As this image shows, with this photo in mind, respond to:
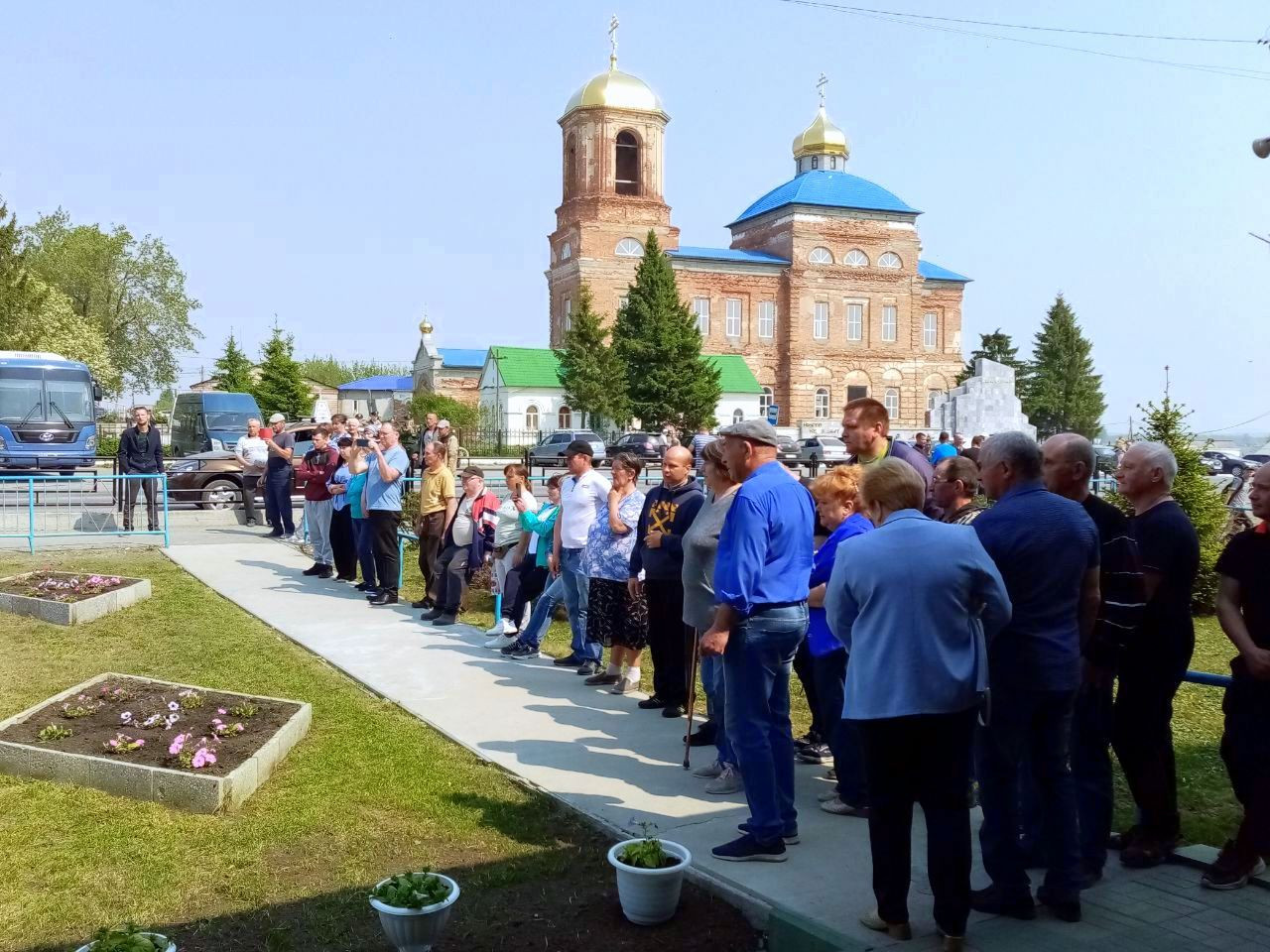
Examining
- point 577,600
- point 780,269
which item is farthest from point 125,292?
point 577,600

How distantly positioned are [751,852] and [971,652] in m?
1.56

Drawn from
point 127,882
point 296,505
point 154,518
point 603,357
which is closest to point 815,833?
point 127,882

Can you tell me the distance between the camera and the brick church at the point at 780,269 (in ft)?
208

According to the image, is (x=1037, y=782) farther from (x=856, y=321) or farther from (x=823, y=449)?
(x=856, y=321)

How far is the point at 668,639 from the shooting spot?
755cm

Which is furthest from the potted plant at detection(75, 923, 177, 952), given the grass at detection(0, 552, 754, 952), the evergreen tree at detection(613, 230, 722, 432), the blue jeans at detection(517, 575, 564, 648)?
the evergreen tree at detection(613, 230, 722, 432)

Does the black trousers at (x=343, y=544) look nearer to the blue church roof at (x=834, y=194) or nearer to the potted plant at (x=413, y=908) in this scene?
the potted plant at (x=413, y=908)

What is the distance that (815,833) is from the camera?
523 cm

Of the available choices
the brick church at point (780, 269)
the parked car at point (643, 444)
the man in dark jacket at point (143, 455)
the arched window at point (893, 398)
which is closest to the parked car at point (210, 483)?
the man in dark jacket at point (143, 455)

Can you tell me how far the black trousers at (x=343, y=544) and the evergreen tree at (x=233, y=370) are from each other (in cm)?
5117

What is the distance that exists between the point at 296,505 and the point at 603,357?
35.8 m

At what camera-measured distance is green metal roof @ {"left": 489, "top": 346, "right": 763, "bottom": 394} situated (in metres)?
62.1

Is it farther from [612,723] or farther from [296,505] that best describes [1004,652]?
[296,505]

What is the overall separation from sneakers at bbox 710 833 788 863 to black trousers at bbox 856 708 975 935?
0.83m
